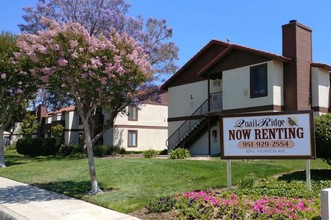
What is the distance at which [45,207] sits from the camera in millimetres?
10109

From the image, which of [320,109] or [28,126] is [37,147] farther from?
[320,109]

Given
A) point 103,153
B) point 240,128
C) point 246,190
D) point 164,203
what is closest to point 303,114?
point 240,128

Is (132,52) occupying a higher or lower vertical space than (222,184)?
higher

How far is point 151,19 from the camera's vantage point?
103 ft

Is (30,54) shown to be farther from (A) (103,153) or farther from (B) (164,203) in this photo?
(A) (103,153)

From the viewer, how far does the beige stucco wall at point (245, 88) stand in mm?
21797

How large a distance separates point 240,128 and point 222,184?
2222mm

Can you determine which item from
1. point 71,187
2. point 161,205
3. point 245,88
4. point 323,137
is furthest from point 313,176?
point 245,88

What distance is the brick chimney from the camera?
2198 cm

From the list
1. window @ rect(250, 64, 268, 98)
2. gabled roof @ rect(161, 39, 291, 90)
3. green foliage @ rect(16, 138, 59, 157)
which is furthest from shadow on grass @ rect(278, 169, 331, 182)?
green foliage @ rect(16, 138, 59, 157)

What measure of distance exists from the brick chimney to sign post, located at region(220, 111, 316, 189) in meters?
12.2

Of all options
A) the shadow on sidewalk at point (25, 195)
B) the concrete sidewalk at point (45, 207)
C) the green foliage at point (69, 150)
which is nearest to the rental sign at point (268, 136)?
the concrete sidewalk at point (45, 207)

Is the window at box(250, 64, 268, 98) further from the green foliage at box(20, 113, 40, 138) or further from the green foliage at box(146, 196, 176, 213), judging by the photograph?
the green foliage at box(20, 113, 40, 138)

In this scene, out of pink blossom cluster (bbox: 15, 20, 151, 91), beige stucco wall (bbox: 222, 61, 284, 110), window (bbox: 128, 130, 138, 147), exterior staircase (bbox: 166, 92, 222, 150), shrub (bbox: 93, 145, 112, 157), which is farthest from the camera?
window (bbox: 128, 130, 138, 147)
